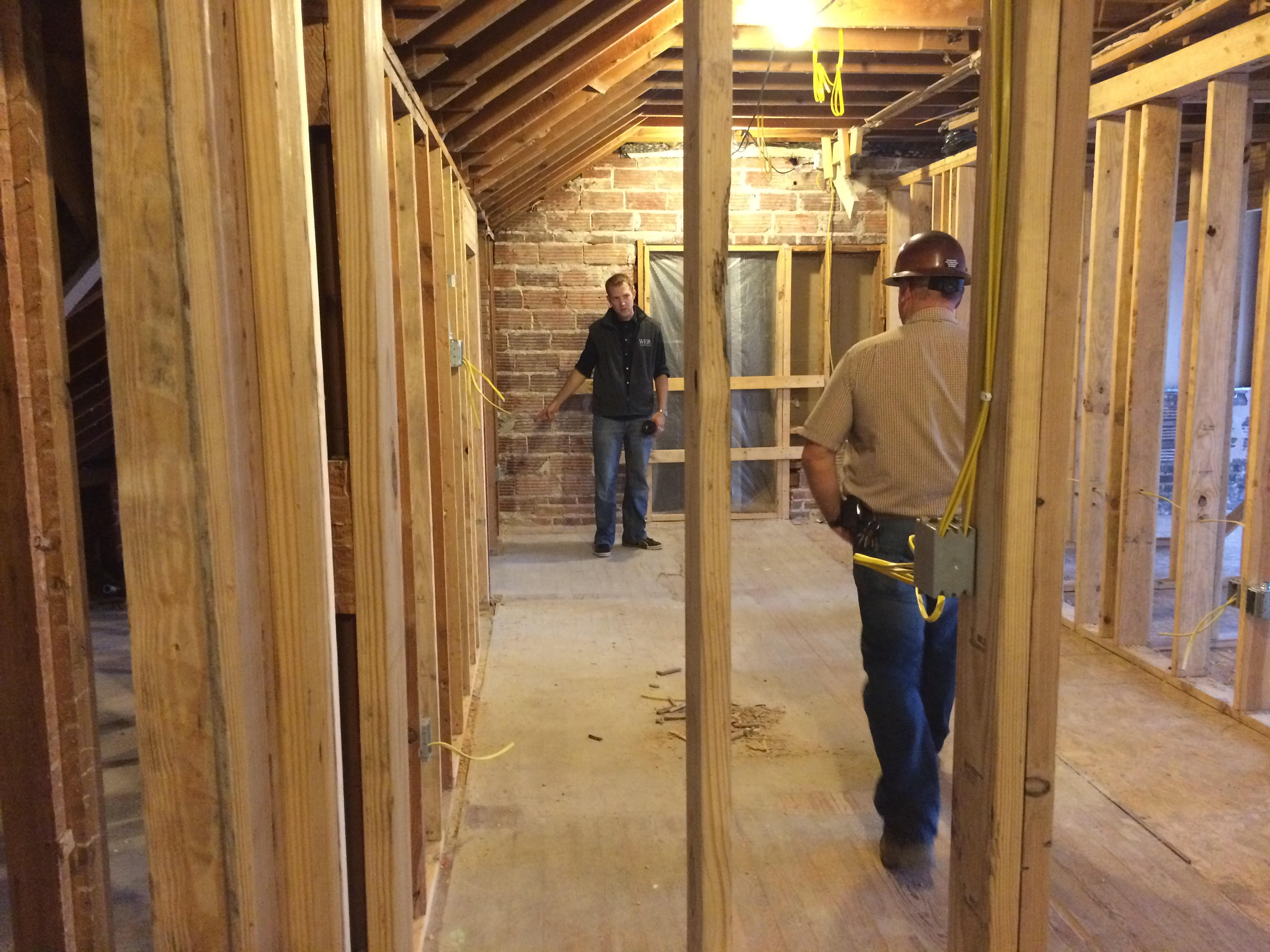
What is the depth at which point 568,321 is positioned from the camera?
609cm

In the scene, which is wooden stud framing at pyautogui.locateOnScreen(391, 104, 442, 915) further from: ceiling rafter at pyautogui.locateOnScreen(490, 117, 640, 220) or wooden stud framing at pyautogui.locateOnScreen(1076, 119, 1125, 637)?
ceiling rafter at pyautogui.locateOnScreen(490, 117, 640, 220)

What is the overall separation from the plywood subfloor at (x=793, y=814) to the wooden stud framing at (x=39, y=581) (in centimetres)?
79

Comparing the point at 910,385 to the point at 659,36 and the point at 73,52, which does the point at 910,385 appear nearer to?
the point at 73,52

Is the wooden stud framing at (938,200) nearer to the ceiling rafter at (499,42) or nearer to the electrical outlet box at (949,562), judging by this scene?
the ceiling rafter at (499,42)

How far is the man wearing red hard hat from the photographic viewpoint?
2.14 m

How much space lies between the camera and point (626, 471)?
5.79m

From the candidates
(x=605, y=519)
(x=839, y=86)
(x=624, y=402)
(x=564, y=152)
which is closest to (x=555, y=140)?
(x=564, y=152)

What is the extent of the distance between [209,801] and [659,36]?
3.26 m

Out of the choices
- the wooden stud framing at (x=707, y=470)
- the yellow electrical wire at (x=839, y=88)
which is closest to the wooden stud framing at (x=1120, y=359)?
the yellow electrical wire at (x=839, y=88)

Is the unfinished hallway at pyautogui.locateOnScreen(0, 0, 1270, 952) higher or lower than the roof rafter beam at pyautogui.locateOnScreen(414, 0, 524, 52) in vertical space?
lower

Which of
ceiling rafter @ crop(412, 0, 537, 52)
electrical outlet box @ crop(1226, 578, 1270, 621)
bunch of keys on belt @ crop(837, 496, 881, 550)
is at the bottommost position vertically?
electrical outlet box @ crop(1226, 578, 1270, 621)

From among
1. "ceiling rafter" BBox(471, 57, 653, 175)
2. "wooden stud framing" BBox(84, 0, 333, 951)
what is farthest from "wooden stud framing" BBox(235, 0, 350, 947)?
"ceiling rafter" BBox(471, 57, 653, 175)

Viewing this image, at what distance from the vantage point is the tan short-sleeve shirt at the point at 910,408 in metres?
2.13

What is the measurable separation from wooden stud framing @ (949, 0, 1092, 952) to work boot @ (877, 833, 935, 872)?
1274 mm
